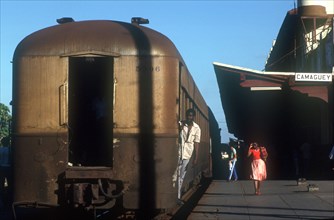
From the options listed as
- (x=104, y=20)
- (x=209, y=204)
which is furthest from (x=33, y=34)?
(x=209, y=204)

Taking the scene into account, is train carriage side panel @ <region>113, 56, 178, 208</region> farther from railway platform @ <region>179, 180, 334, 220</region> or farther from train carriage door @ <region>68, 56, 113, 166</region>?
railway platform @ <region>179, 180, 334, 220</region>

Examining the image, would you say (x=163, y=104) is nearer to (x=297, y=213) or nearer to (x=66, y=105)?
(x=66, y=105)

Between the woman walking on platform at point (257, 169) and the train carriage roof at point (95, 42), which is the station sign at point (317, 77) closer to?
the woman walking on platform at point (257, 169)

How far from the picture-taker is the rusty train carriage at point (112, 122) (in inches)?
382

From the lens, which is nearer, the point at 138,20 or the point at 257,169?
the point at 138,20

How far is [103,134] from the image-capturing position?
10898mm

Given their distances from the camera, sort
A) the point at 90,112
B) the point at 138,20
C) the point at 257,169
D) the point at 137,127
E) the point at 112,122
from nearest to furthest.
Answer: the point at 137,127 < the point at 112,122 < the point at 90,112 < the point at 138,20 < the point at 257,169

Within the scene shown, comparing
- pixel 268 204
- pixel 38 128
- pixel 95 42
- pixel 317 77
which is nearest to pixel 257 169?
pixel 268 204

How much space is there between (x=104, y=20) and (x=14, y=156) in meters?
2.66

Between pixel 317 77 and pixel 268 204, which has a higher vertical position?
pixel 317 77

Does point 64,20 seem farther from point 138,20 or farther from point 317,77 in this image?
point 317,77

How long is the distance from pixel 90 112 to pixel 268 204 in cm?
446

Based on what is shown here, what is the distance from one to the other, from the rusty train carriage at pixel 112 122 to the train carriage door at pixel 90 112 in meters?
0.58

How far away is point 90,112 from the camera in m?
10.8
